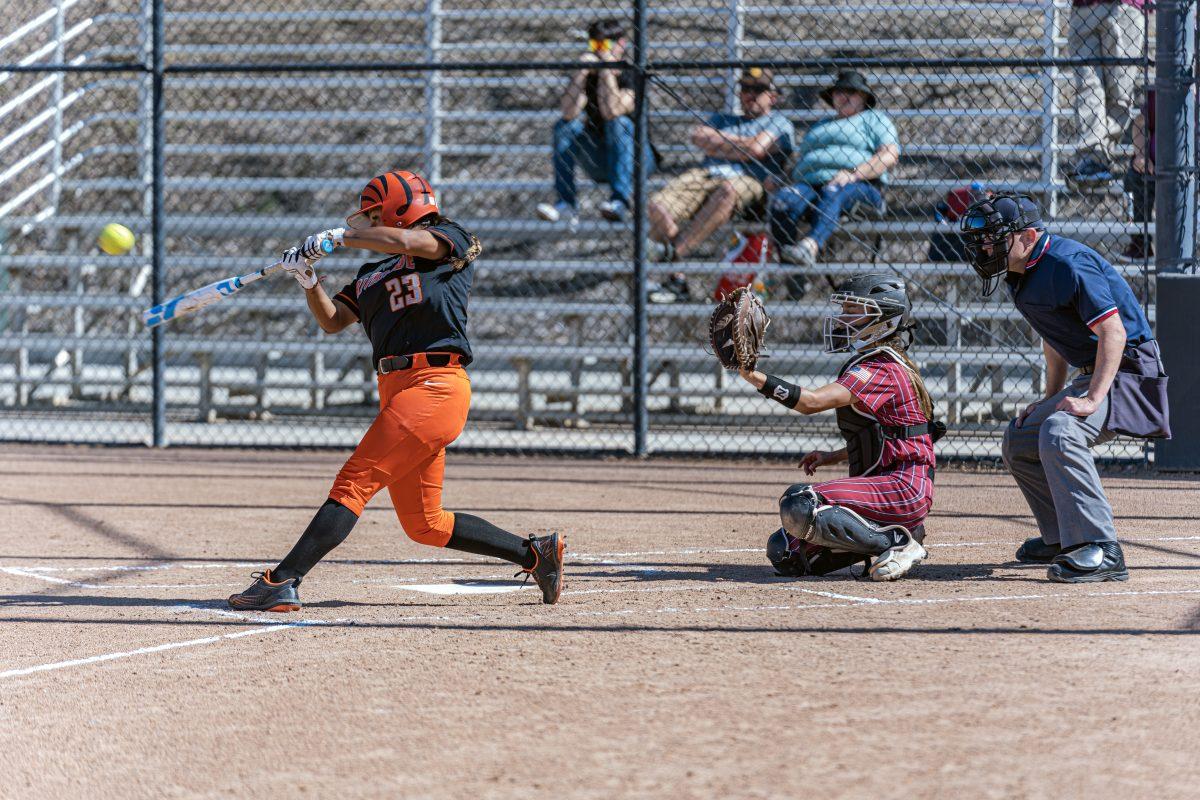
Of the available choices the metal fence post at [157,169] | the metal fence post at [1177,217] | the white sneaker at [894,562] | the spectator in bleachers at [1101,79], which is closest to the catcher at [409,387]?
the white sneaker at [894,562]

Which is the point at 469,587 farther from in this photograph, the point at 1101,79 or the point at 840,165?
the point at 1101,79

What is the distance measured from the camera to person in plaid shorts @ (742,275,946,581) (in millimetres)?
5922

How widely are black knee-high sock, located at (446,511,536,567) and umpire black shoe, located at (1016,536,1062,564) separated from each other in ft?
7.44

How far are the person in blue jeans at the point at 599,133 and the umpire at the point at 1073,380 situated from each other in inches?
257

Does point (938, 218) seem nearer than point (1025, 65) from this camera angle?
No

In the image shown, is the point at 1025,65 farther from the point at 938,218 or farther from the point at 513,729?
the point at 513,729

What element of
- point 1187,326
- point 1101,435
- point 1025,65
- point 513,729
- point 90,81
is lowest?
point 513,729

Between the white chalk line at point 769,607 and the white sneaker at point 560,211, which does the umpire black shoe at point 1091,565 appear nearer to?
the white chalk line at point 769,607

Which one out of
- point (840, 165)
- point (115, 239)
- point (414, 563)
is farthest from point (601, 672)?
point (115, 239)

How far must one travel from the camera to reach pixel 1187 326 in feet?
29.7

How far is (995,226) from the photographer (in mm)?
5938

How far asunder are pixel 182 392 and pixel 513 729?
1372cm

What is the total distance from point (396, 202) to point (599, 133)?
7.40 meters

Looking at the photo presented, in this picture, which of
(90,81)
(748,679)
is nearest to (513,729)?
(748,679)
